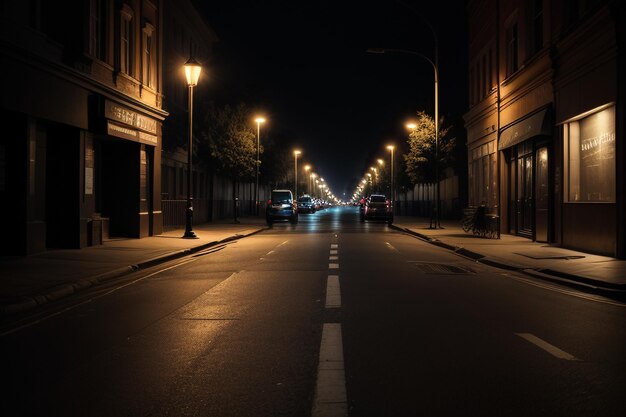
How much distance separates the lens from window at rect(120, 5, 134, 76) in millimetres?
21691

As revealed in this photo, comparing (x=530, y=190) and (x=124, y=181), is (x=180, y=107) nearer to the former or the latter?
(x=124, y=181)

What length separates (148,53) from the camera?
81.6 feet

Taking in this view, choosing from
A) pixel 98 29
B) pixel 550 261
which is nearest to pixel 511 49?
pixel 550 261

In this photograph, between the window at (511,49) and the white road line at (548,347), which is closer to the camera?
the white road line at (548,347)

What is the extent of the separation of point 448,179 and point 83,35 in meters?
38.2

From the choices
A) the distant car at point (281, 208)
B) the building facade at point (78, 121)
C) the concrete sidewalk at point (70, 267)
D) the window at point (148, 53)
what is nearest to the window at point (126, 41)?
the building facade at point (78, 121)

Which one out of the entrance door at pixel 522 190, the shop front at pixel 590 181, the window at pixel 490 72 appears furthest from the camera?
the window at pixel 490 72

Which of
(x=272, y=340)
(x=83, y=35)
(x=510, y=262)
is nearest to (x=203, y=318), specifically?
(x=272, y=340)

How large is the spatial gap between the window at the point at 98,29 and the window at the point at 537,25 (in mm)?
14605

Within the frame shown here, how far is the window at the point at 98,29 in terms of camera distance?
1925 centimetres

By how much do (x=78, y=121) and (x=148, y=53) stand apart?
7.70 m

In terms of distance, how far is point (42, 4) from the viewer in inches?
650

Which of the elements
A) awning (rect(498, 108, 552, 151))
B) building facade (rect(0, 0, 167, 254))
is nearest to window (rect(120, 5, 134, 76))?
building facade (rect(0, 0, 167, 254))

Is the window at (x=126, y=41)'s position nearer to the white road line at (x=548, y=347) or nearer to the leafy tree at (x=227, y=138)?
the leafy tree at (x=227, y=138)
